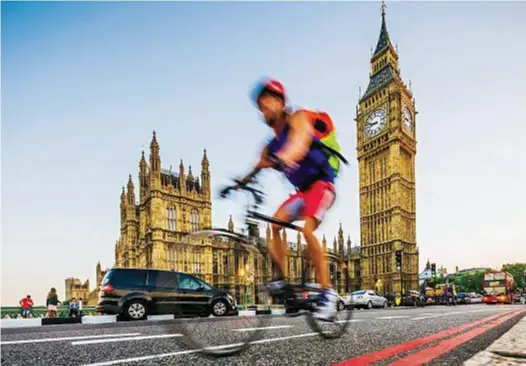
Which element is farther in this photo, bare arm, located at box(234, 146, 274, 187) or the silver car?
the silver car

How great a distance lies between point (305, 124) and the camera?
10.0 feet

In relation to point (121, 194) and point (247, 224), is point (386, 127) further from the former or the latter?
point (247, 224)

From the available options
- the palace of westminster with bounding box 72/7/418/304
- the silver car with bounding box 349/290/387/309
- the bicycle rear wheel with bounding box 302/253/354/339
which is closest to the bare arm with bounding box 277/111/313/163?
the bicycle rear wheel with bounding box 302/253/354/339

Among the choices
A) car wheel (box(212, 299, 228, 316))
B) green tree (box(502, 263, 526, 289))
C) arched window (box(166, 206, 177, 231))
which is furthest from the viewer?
green tree (box(502, 263, 526, 289))

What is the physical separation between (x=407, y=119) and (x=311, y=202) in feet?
221

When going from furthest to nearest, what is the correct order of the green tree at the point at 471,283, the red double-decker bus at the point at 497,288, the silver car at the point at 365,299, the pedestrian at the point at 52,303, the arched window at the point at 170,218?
the green tree at the point at 471,283 → the arched window at the point at 170,218 → the red double-decker bus at the point at 497,288 → the silver car at the point at 365,299 → the pedestrian at the point at 52,303

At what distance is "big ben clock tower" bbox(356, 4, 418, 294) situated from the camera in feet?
197

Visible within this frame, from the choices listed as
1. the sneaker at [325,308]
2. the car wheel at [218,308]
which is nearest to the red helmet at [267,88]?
the sneaker at [325,308]

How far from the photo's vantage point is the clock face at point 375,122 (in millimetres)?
64938

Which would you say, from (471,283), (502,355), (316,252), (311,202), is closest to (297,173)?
(311,202)

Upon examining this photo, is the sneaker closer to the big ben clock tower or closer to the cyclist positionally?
the cyclist

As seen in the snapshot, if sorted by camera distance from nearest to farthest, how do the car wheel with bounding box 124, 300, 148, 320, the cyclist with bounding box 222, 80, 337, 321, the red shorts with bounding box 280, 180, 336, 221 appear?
the cyclist with bounding box 222, 80, 337, 321 → the red shorts with bounding box 280, 180, 336, 221 → the car wheel with bounding box 124, 300, 148, 320

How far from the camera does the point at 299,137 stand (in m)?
3.04

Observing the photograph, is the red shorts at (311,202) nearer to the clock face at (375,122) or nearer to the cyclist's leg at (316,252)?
the cyclist's leg at (316,252)
